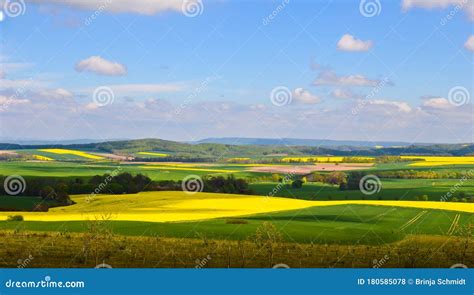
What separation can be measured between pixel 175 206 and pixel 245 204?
216 cm

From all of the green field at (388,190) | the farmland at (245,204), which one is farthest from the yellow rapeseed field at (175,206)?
the green field at (388,190)

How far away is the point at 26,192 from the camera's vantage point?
755 inches

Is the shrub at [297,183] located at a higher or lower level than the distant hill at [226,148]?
lower

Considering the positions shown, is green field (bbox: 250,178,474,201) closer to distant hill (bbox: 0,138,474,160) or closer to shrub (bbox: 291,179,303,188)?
shrub (bbox: 291,179,303,188)

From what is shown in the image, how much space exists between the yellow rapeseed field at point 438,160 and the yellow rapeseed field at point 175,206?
143 cm

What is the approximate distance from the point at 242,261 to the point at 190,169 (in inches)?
147

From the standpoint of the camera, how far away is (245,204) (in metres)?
19.6

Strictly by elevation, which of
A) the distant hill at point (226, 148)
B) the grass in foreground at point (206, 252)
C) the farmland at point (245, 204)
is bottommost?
the grass in foreground at point (206, 252)

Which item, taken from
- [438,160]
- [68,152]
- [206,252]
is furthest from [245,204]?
[438,160]

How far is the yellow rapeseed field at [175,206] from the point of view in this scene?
19.0 meters

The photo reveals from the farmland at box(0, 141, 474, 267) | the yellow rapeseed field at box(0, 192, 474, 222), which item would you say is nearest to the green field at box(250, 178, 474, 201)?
the farmland at box(0, 141, 474, 267)

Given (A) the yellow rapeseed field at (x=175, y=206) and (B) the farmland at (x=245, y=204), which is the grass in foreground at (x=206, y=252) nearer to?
(B) the farmland at (x=245, y=204)

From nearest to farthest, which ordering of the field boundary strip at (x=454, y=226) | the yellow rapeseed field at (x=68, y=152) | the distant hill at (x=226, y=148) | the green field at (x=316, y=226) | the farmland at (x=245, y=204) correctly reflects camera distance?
1. the farmland at (x=245, y=204)
2. the green field at (x=316, y=226)
3. the field boundary strip at (x=454, y=226)
4. the distant hill at (x=226, y=148)
5. the yellow rapeseed field at (x=68, y=152)

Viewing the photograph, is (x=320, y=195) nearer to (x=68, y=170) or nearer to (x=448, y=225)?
(x=448, y=225)
